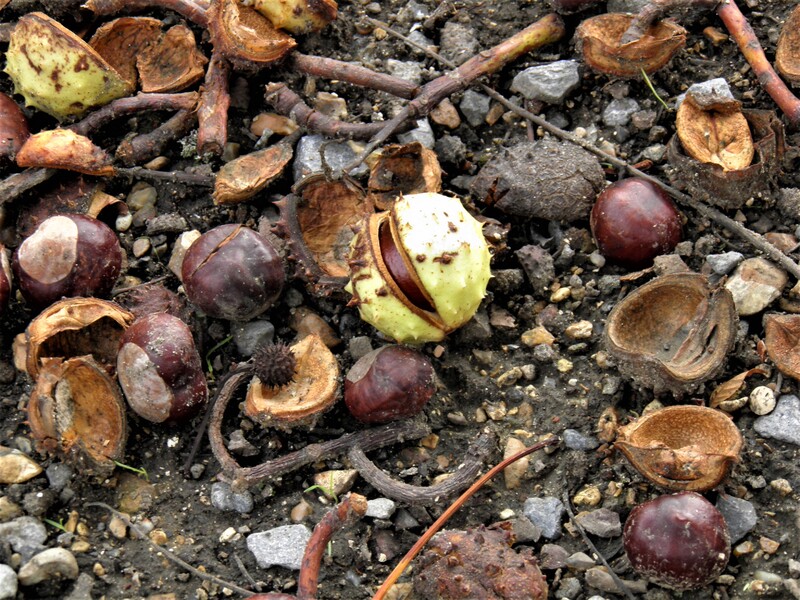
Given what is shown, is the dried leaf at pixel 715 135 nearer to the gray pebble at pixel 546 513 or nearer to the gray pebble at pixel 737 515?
the gray pebble at pixel 737 515

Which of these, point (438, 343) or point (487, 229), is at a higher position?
point (487, 229)

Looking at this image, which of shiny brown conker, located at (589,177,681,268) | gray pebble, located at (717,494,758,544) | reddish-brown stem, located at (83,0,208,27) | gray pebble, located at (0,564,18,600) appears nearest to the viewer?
gray pebble, located at (0,564,18,600)

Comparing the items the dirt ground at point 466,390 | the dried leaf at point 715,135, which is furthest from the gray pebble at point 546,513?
the dried leaf at point 715,135

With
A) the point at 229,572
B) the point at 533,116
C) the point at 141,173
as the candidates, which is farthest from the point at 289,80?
the point at 229,572

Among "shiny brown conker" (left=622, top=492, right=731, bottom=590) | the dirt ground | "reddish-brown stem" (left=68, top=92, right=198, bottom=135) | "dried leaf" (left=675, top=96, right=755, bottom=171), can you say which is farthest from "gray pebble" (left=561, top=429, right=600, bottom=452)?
"reddish-brown stem" (left=68, top=92, right=198, bottom=135)

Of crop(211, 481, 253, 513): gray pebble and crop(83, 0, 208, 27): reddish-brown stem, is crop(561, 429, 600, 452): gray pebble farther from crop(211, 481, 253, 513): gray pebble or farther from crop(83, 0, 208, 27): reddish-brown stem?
crop(83, 0, 208, 27): reddish-brown stem

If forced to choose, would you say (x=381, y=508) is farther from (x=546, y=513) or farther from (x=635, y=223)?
(x=635, y=223)

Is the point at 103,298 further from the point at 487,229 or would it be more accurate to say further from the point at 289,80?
the point at 487,229
